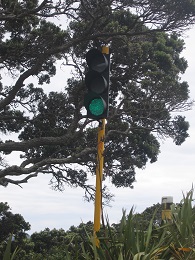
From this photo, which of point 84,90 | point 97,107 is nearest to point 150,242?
point 97,107

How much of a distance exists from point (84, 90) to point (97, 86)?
14268mm

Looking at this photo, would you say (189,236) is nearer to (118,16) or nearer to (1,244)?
(118,16)

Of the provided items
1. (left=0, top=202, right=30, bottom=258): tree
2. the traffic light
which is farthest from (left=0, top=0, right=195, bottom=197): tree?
the traffic light

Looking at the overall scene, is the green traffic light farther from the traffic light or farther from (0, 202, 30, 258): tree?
(0, 202, 30, 258): tree

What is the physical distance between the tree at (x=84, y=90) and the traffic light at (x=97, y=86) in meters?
10.7

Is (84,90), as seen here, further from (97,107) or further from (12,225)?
(97,107)

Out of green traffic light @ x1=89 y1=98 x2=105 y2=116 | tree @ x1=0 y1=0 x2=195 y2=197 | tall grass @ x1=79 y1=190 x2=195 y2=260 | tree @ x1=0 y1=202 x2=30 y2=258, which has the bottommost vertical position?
tall grass @ x1=79 y1=190 x2=195 y2=260

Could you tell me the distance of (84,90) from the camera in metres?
21.5

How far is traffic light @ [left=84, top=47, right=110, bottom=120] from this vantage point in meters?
7.23

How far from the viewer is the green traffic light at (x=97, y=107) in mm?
7207

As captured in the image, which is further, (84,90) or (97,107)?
(84,90)

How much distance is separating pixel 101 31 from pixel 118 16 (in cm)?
376

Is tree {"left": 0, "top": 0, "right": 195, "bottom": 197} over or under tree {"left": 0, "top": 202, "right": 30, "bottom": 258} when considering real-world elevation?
over

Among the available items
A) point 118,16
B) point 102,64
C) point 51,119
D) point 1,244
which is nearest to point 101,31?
point 118,16
